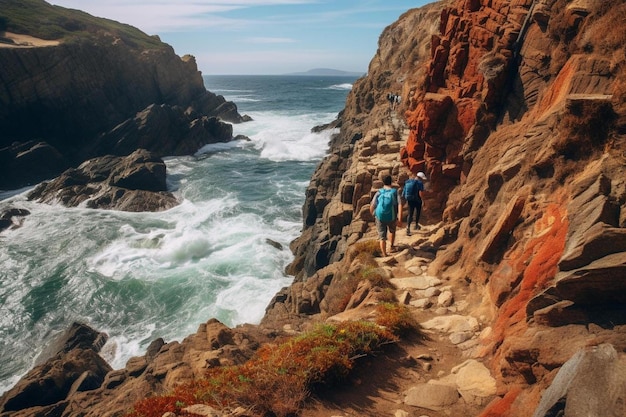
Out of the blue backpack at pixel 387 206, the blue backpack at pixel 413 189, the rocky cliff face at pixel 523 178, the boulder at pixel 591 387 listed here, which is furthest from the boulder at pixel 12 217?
the boulder at pixel 591 387

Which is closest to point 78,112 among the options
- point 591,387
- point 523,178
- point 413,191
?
point 413,191

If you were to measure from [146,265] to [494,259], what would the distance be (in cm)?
2348

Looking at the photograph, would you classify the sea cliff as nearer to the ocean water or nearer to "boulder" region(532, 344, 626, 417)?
"boulder" region(532, 344, 626, 417)

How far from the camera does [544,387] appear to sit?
4785mm

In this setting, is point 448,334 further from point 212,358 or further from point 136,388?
point 136,388

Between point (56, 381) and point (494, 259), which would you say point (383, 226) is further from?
point (56, 381)

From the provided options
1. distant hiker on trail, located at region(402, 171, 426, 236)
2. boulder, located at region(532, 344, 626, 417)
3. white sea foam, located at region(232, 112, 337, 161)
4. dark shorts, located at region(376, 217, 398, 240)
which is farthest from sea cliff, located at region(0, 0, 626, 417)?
white sea foam, located at region(232, 112, 337, 161)

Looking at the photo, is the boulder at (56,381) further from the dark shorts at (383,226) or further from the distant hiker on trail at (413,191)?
the distant hiker on trail at (413,191)

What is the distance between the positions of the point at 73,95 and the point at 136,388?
180 ft

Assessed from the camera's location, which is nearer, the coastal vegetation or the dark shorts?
the coastal vegetation

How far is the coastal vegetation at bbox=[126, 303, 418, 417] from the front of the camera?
5.90 metres

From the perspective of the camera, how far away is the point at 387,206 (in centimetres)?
1120

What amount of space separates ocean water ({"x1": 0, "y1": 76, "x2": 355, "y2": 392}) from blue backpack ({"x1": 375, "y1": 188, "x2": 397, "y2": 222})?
11.3 meters

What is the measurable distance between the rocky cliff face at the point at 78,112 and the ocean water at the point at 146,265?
835 cm
